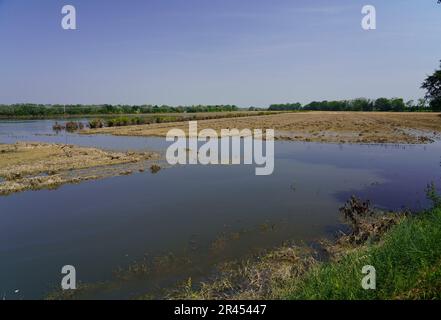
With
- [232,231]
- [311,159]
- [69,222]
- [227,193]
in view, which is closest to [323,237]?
[232,231]

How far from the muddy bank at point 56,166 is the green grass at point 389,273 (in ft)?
41.2

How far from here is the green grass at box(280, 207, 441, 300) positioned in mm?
4852

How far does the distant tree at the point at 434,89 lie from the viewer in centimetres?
1088

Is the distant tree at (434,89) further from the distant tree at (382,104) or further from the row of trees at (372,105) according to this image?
the distant tree at (382,104)

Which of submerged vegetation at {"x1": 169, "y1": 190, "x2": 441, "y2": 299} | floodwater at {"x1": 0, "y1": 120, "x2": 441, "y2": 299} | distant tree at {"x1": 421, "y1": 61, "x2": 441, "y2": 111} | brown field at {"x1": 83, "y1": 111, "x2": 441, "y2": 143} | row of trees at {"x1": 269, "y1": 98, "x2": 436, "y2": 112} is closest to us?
submerged vegetation at {"x1": 169, "y1": 190, "x2": 441, "y2": 299}

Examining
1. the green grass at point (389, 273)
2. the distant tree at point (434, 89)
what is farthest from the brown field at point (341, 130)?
the green grass at point (389, 273)

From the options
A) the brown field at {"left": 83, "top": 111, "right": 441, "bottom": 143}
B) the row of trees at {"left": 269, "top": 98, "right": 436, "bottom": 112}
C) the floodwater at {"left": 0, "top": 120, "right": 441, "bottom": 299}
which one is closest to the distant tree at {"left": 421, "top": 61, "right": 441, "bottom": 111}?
the floodwater at {"left": 0, "top": 120, "right": 441, "bottom": 299}

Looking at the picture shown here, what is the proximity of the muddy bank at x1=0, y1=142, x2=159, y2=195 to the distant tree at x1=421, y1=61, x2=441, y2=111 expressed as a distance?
42.8 feet

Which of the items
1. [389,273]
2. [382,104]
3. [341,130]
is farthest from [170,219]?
[382,104]

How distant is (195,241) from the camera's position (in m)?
8.81

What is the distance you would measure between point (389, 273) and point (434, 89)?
830 centimetres

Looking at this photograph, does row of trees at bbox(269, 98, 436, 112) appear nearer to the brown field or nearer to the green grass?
the brown field
